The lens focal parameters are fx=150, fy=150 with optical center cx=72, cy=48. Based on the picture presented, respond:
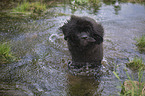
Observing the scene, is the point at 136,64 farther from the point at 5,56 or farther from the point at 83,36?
the point at 5,56

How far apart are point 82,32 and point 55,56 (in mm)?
1828

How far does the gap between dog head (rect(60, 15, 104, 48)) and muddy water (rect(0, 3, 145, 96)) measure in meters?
0.97

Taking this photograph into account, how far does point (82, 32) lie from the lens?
3072mm

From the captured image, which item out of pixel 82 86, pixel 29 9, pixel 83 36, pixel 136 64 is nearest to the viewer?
pixel 83 36

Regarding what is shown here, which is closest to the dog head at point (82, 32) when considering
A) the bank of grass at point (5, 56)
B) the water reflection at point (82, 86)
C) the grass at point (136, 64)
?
the water reflection at point (82, 86)

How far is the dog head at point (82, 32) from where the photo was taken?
120 inches

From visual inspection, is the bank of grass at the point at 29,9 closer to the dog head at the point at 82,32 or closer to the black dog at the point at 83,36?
the black dog at the point at 83,36

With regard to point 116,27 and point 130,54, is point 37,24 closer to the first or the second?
point 116,27

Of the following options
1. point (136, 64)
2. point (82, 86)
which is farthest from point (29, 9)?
point (136, 64)

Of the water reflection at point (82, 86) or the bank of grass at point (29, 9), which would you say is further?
the bank of grass at point (29, 9)

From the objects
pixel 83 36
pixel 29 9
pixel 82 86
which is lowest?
pixel 82 86

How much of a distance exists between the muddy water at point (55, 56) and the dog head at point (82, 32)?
3.18 feet

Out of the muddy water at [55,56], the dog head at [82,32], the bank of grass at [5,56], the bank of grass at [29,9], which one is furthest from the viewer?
the bank of grass at [29,9]

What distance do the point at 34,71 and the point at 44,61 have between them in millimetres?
569
